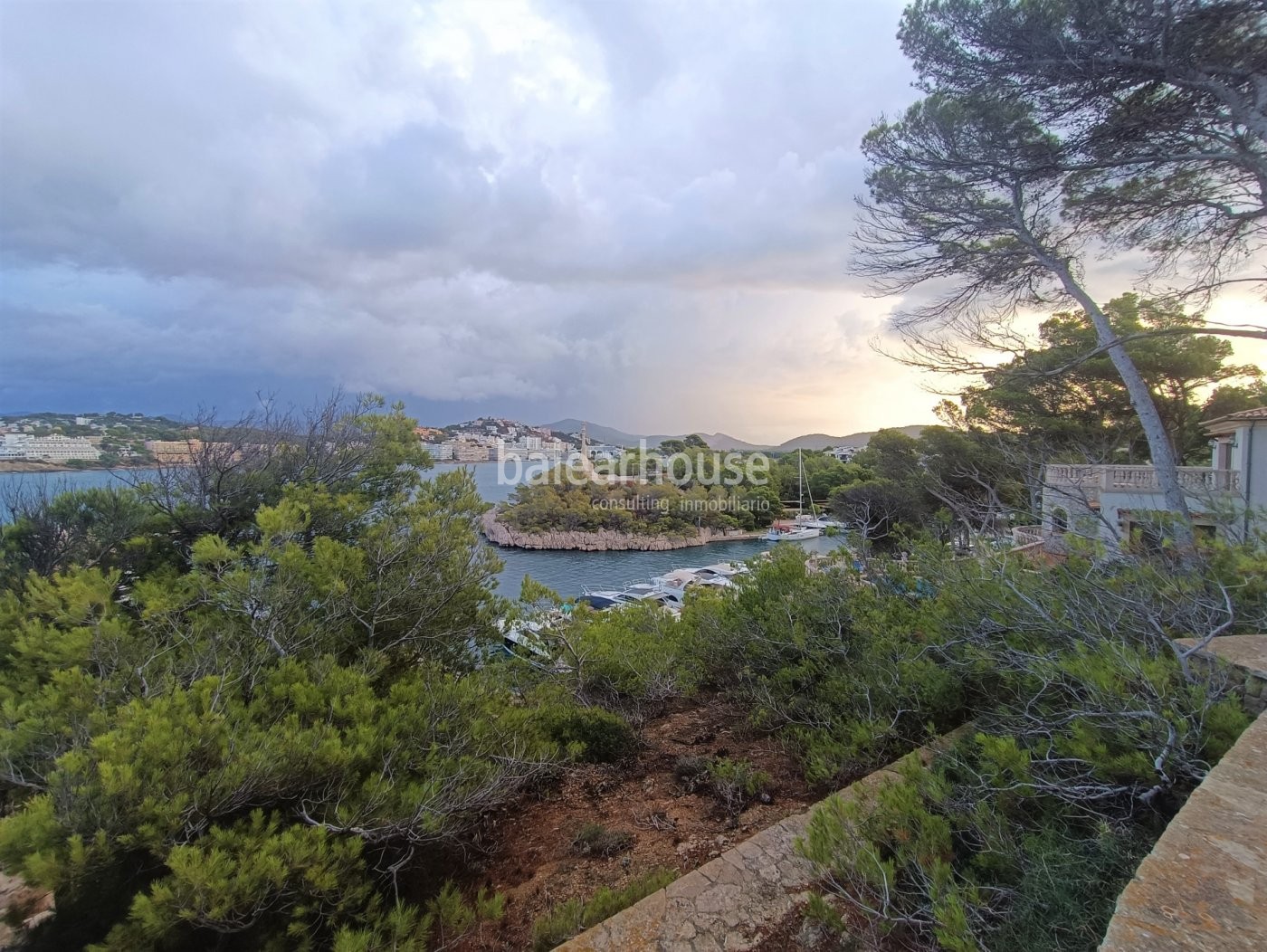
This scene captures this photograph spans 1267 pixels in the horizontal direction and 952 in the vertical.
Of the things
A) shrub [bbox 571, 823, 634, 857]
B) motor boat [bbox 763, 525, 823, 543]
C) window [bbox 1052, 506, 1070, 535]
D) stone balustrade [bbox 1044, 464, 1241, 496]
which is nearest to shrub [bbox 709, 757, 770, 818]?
shrub [bbox 571, 823, 634, 857]

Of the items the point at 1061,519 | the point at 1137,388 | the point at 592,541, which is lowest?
the point at 592,541

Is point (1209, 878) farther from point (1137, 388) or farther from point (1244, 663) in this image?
point (1137, 388)

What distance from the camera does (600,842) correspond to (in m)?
2.55

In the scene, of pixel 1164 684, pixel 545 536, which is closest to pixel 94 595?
pixel 1164 684

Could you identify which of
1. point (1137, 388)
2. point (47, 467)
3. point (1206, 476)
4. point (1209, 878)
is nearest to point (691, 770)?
point (1209, 878)

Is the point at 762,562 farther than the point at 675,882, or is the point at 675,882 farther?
the point at 762,562

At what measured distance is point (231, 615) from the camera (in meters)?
2.93

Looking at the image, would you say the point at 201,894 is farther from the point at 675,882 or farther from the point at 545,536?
the point at 545,536

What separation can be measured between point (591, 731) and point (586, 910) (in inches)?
58.5

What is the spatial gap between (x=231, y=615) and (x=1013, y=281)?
7.50 m

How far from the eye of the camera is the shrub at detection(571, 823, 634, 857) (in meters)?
2.52

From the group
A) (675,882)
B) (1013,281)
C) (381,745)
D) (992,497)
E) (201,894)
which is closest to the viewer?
(201,894)

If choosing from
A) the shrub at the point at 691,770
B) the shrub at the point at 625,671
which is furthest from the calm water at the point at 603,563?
the shrub at the point at 691,770

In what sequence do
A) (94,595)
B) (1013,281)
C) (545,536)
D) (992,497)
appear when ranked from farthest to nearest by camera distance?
1. (545,536)
2. (1013,281)
3. (992,497)
4. (94,595)
